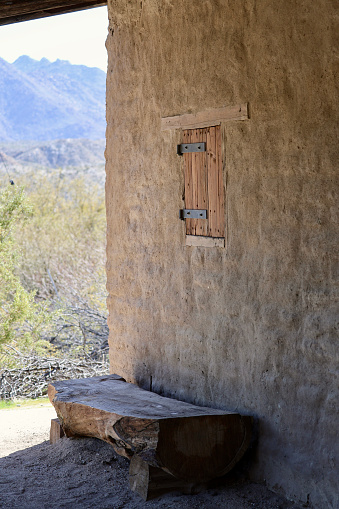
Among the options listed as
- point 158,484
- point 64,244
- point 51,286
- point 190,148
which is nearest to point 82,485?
point 158,484

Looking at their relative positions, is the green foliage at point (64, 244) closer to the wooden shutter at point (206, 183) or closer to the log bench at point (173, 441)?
the wooden shutter at point (206, 183)

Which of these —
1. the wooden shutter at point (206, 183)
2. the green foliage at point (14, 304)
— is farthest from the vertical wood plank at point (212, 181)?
the green foliage at point (14, 304)

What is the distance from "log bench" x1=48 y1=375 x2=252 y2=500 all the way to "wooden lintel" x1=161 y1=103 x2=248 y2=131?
1806 mm

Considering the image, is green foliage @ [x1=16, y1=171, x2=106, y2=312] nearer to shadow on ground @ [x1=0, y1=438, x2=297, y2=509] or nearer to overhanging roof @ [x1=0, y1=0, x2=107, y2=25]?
overhanging roof @ [x1=0, y1=0, x2=107, y2=25]

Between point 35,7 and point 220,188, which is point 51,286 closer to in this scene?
point 35,7

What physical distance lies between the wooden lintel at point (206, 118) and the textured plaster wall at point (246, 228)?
2.0 inches

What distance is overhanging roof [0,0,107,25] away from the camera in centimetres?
502

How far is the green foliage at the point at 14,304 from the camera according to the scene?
10578 mm

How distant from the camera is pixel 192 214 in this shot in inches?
169

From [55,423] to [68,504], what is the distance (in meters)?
1.17

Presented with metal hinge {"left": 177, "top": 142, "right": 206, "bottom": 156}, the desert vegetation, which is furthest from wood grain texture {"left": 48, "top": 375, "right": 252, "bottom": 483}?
the desert vegetation

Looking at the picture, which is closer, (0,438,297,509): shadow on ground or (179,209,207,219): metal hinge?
(0,438,297,509): shadow on ground

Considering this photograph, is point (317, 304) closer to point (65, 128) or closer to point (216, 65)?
point (216, 65)

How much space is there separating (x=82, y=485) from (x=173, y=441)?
0.83 meters
